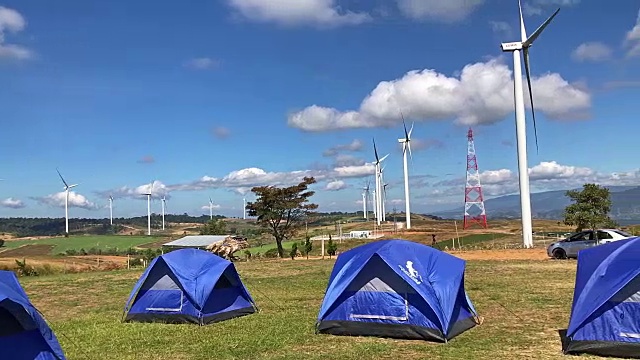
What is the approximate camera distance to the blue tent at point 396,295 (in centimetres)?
1223

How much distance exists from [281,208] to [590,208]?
25.6 m

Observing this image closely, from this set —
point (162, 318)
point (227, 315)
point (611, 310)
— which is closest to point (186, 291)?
point (162, 318)

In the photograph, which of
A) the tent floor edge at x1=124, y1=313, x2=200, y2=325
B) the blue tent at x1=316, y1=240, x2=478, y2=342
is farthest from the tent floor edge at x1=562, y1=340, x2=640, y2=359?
the tent floor edge at x1=124, y1=313, x2=200, y2=325

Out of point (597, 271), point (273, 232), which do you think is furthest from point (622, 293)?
point (273, 232)

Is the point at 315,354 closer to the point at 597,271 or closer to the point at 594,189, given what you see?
the point at 597,271

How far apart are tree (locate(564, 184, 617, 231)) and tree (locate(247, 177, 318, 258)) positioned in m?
22.3

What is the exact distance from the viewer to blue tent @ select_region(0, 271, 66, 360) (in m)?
9.72

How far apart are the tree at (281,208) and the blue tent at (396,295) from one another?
127 ft

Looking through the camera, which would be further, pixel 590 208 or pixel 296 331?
pixel 590 208

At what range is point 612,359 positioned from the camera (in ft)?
33.1

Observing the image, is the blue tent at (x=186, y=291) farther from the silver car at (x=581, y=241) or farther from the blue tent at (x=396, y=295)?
the silver car at (x=581, y=241)

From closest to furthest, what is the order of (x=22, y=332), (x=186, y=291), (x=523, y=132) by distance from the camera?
(x=22, y=332), (x=186, y=291), (x=523, y=132)

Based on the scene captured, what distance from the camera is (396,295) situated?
41.3 feet

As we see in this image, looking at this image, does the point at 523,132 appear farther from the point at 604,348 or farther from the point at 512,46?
the point at 604,348
